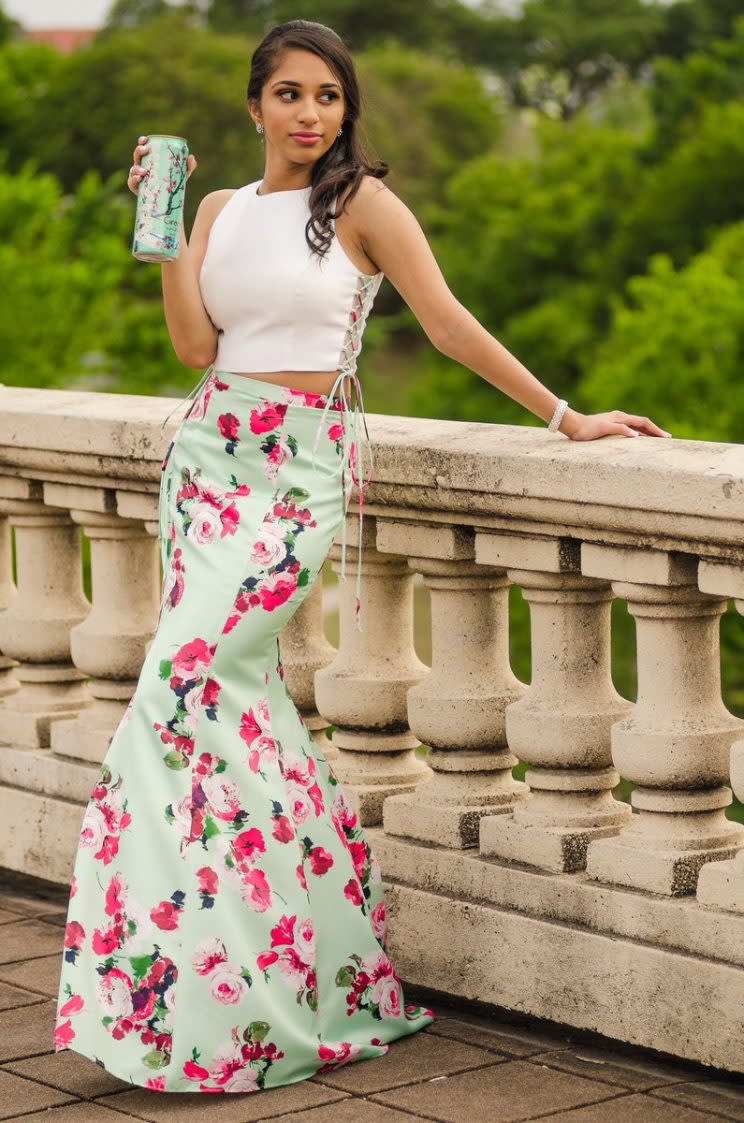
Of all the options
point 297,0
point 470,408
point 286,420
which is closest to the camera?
point 286,420

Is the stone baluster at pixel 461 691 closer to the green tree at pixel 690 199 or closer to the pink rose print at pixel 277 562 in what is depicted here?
the pink rose print at pixel 277 562

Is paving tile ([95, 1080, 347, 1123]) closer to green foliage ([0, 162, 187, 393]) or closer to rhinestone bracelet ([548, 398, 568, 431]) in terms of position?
rhinestone bracelet ([548, 398, 568, 431])

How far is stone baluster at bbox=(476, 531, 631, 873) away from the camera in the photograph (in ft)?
12.6

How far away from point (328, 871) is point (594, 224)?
4177 centimetres

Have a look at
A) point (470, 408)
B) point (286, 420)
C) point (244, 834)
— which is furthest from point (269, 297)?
point (470, 408)

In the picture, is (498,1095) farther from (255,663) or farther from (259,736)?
(255,663)

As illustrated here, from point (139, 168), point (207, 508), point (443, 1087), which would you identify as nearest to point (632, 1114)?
point (443, 1087)

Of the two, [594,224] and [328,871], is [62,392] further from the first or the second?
[594,224]

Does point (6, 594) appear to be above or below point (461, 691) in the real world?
above

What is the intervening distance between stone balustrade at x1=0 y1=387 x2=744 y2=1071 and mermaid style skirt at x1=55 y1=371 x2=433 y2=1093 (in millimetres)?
256

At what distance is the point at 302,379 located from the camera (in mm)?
3855

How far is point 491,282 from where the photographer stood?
45.9 metres

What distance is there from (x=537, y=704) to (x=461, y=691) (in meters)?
0.24

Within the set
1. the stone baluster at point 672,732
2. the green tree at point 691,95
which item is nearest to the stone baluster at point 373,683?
the stone baluster at point 672,732
